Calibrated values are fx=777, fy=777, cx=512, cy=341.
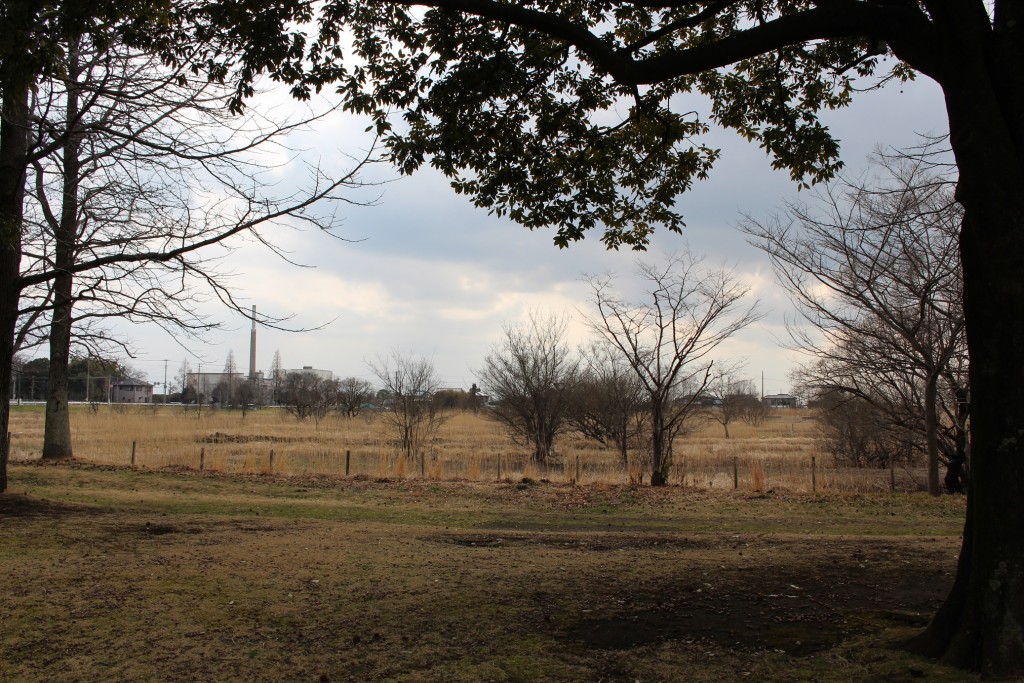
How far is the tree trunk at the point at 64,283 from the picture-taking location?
35.6ft

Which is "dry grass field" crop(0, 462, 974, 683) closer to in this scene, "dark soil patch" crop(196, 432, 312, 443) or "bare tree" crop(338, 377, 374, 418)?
"dark soil patch" crop(196, 432, 312, 443)

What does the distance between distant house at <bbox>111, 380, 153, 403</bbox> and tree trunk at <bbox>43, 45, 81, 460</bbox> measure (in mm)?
73091

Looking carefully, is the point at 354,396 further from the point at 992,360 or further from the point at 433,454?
the point at 992,360

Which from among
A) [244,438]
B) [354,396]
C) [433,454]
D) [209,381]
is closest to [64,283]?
[433,454]

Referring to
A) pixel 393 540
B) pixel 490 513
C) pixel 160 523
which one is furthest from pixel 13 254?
pixel 490 513

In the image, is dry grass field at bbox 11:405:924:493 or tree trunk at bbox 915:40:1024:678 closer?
tree trunk at bbox 915:40:1024:678

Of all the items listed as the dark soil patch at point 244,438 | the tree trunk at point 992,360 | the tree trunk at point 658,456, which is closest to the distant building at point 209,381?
the dark soil patch at point 244,438

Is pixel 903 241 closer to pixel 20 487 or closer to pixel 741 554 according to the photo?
pixel 741 554

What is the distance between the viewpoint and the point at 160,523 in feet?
31.7

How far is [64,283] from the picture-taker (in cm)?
1612

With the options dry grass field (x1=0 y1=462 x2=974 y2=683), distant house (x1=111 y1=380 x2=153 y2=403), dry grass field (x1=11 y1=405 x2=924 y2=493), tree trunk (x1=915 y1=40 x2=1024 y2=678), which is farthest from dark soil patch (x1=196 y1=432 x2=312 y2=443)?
distant house (x1=111 y1=380 x2=153 y2=403)

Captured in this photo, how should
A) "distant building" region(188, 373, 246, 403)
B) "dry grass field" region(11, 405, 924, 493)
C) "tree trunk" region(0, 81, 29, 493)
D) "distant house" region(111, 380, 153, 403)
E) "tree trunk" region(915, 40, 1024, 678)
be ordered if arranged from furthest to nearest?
1. "distant house" region(111, 380, 153, 403)
2. "distant building" region(188, 373, 246, 403)
3. "dry grass field" region(11, 405, 924, 493)
4. "tree trunk" region(0, 81, 29, 493)
5. "tree trunk" region(915, 40, 1024, 678)

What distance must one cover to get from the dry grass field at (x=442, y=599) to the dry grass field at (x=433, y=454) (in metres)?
8.13

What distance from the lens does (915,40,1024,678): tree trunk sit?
4.27 meters
